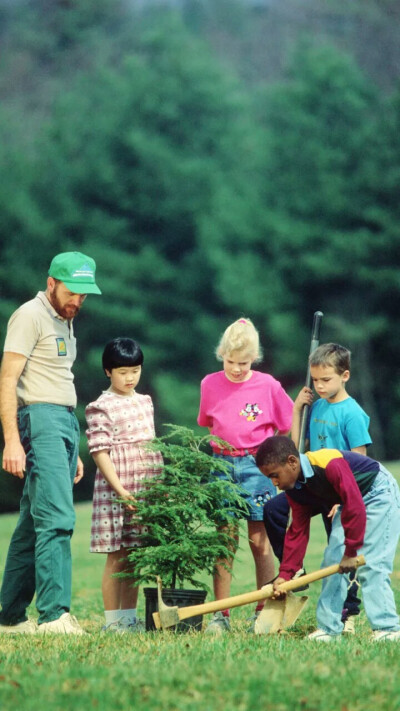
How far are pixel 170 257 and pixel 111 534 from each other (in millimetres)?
34883

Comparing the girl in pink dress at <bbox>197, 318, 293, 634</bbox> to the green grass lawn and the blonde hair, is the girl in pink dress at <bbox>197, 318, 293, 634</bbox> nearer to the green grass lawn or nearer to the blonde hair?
the blonde hair

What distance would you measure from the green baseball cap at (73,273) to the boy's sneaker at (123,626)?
205 centimetres

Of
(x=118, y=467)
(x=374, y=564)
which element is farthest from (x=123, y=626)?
(x=374, y=564)

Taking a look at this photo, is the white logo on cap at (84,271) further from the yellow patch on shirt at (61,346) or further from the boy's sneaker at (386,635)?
the boy's sneaker at (386,635)

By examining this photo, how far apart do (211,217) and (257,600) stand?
35120 millimetres

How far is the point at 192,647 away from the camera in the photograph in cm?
573

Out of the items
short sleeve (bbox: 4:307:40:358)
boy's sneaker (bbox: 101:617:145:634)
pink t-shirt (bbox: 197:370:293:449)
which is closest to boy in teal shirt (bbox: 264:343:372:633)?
pink t-shirt (bbox: 197:370:293:449)

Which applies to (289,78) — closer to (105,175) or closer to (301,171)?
(301,171)

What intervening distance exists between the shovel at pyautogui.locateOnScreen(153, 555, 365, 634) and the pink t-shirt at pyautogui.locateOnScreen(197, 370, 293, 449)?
1.25m

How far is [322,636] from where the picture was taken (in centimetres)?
636

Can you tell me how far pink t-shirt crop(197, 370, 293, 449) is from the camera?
24.2 ft

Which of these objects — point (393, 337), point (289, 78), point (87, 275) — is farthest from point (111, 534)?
point (289, 78)

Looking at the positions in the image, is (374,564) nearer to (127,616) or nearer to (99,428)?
(127,616)

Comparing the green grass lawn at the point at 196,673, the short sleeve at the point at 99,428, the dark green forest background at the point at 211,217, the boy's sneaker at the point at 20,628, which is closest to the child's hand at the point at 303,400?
the short sleeve at the point at 99,428
